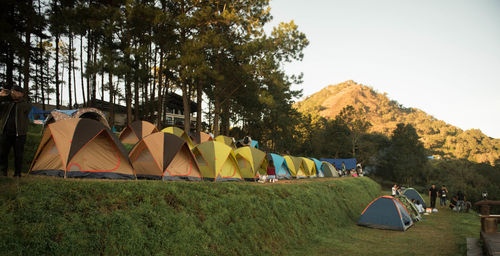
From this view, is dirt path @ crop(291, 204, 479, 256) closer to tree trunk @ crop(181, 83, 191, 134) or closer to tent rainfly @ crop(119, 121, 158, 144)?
tent rainfly @ crop(119, 121, 158, 144)

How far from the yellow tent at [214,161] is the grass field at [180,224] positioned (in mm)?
2308

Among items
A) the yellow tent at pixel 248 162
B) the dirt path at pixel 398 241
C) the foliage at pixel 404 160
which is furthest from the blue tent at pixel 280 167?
the foliage at pixel 404 160

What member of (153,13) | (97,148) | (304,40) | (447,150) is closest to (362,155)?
(304,40)

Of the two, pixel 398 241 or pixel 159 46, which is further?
pixel 159 46

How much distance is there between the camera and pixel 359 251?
33.7ft

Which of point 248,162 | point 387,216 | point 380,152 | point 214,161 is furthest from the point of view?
point 380,152

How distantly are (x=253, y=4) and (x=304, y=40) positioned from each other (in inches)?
250

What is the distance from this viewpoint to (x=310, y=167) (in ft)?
83.7

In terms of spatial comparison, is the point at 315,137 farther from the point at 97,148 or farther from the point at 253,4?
the point at 97,148

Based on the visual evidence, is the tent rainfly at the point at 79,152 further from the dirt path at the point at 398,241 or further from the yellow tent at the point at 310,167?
the yellow tent at the point at 310,167

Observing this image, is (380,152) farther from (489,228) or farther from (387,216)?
(489,228)

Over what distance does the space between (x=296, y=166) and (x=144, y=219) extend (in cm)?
1715

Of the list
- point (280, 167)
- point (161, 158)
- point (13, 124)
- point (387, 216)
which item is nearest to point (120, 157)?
point (161, 158)

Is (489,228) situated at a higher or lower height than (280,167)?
lower
